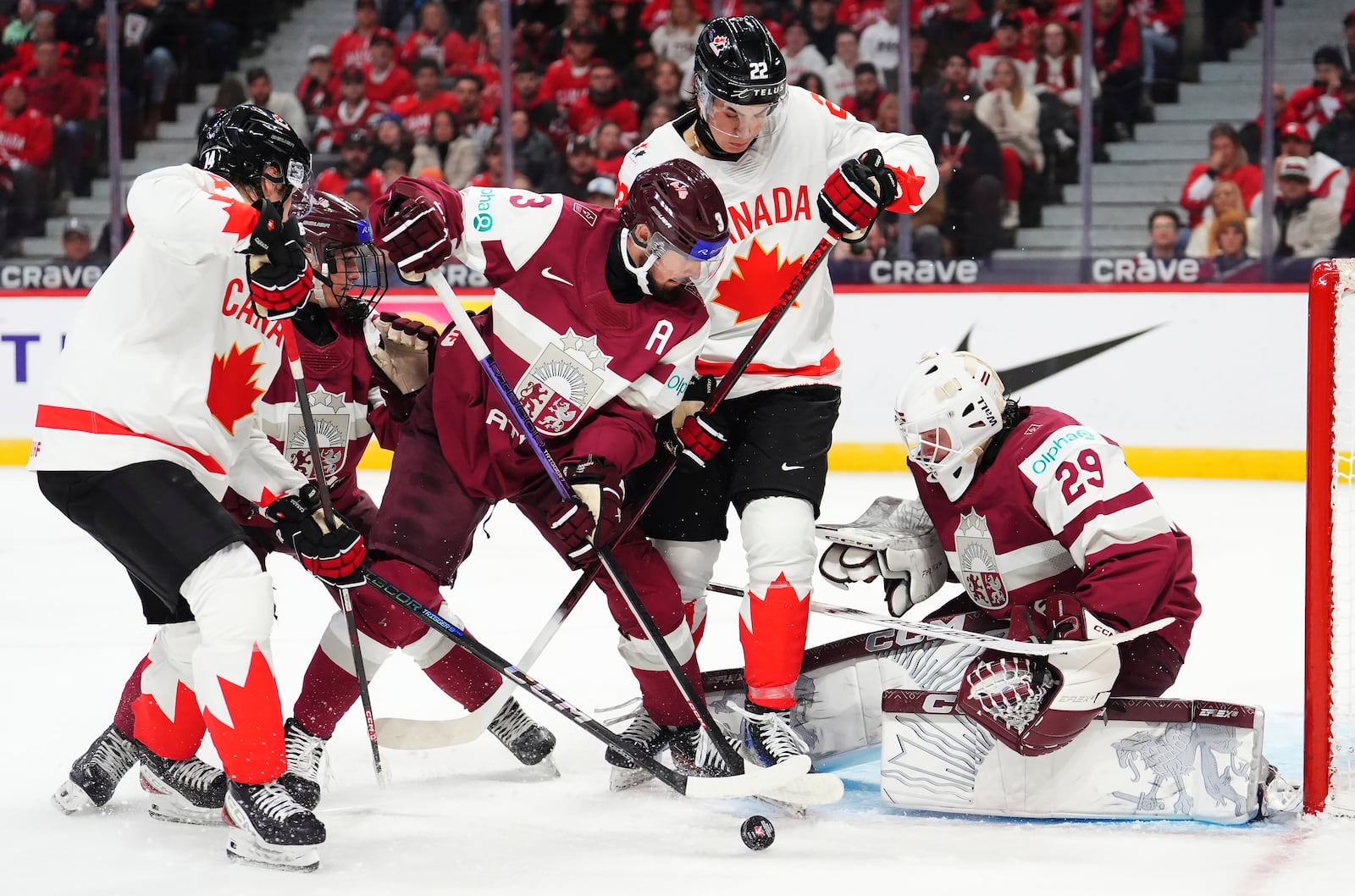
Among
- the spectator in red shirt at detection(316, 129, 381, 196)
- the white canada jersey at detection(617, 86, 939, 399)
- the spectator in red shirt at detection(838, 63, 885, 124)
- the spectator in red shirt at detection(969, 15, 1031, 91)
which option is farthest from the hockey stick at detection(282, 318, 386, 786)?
the spectator in red shirt at detection(316, 129, 381, 196)

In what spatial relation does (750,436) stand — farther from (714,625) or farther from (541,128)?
(541,128)

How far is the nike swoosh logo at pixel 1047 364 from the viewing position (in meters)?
6.05


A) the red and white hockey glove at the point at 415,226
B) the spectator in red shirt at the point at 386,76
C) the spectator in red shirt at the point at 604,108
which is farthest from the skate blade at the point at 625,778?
the spectator in red shirt at the point at 386,76

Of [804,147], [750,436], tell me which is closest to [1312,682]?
[750,436]

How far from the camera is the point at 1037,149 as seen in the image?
6293 mm

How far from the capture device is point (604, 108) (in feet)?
22.8

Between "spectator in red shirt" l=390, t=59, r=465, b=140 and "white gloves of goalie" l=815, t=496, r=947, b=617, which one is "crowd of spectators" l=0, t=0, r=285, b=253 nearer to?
"spectator in red shirt" l=390, t=59, r=465, b=140

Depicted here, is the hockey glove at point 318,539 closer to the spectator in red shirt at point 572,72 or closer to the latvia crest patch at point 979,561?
the latvia crest patch at point 979,561

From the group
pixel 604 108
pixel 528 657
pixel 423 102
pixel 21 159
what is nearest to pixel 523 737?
pixel 528 657

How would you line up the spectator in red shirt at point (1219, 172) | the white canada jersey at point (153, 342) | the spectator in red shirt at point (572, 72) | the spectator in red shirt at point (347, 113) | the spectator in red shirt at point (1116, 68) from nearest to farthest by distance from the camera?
the white canada jersey at point (153, 342), the spectator in red shirt at point (1219, 172), the spectator in red shirt at point (1116, 68), the spectator in red shirt at point (572, 72), the spectator in red shirt at point (347, 113)

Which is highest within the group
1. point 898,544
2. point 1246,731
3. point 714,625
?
point 898,544

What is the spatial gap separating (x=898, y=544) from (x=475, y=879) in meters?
0.98

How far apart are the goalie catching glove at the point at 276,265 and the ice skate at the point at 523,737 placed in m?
0.92

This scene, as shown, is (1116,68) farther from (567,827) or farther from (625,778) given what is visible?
(567,827)
